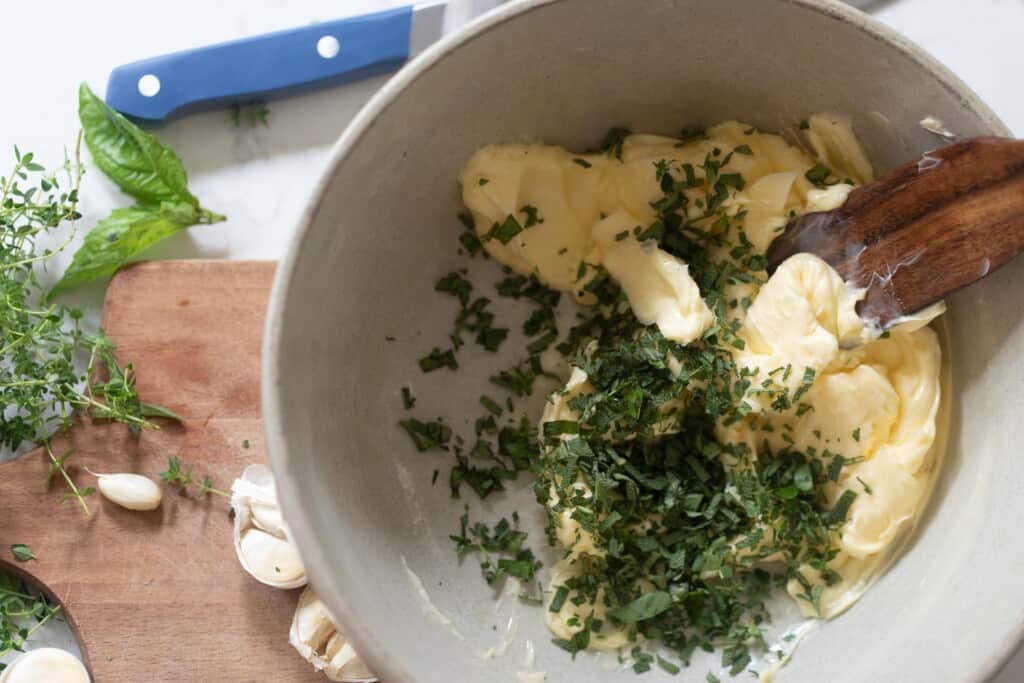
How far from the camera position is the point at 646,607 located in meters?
1.32

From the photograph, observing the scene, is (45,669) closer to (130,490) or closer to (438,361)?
(130,490)

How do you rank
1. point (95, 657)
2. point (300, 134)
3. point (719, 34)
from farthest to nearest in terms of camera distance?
1. point (300, 134)
2. point (95, 657)
3. point (719, 34)

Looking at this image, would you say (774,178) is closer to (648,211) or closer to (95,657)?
(648,211)

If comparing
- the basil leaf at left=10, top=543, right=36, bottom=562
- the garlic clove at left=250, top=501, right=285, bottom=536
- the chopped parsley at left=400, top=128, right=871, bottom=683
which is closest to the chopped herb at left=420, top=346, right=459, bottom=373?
the chopped parsley at left=400, top=128, right=871, bottom=683

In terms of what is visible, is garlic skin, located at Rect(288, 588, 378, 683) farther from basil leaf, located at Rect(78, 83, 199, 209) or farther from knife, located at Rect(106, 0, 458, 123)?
knife, located at Rect(106, 0, 458, 123)

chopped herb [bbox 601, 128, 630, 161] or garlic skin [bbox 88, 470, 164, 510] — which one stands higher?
chopped herb [bbox 601, 128, 630, 161]

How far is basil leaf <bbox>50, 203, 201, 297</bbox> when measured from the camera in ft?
4.52

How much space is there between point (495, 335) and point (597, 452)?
9.8 inches

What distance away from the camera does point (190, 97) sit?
143cm

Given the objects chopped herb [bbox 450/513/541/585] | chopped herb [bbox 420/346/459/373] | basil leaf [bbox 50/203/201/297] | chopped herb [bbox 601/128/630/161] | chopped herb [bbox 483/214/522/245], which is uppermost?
chopped herb [bbox 601/128/630/161]

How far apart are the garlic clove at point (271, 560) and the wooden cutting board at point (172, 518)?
0.05 meters

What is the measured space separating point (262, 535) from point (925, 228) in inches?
39.8

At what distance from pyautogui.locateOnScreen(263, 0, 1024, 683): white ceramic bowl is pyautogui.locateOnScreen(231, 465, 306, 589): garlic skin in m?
0.16

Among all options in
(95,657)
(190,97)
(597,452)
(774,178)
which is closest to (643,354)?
(597,452)
